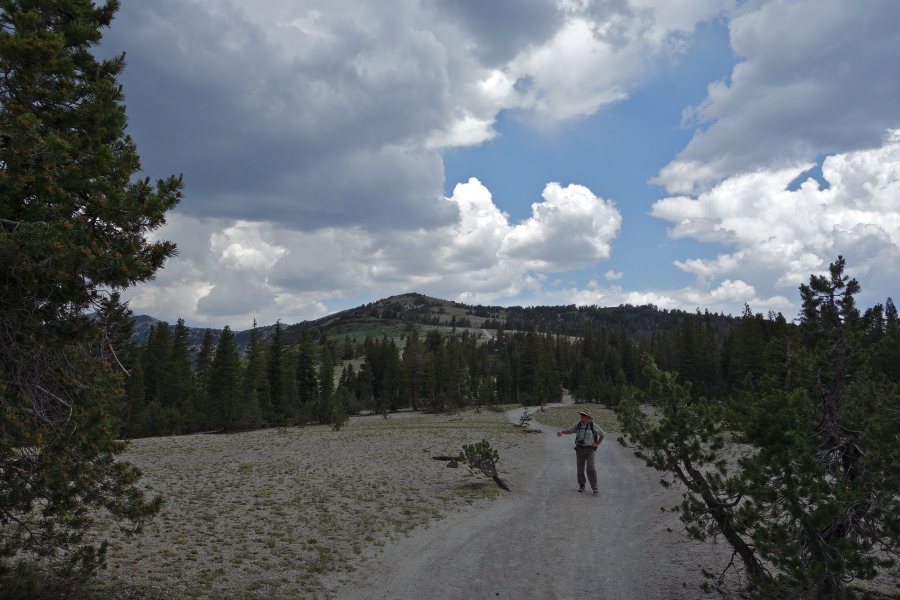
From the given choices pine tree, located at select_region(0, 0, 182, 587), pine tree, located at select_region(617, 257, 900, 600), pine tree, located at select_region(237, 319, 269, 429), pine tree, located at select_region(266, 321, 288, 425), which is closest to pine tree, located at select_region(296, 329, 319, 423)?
pine tree, located at select_region(266, 321, 288, 425)

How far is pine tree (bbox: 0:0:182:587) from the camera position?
15.7ft

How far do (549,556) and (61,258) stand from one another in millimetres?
9373

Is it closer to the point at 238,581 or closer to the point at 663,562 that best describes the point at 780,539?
the point at 663,562

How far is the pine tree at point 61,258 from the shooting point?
188 inches

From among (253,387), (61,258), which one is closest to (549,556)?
(61,258)

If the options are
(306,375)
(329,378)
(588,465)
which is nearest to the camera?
(588,465)

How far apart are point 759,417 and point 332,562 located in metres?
7.82

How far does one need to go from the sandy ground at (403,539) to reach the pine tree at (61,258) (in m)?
2.17

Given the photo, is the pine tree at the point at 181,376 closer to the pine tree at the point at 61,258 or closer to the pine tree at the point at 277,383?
the pine tree at the point at 277,383

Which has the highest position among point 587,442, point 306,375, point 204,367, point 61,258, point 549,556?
point 61,258

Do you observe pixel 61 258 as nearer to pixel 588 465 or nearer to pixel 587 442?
pixel 587 442

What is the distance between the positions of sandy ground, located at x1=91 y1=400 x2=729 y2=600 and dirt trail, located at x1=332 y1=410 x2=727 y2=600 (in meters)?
0.04

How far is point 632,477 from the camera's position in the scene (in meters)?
18.1

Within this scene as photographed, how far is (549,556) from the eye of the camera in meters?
9.62
